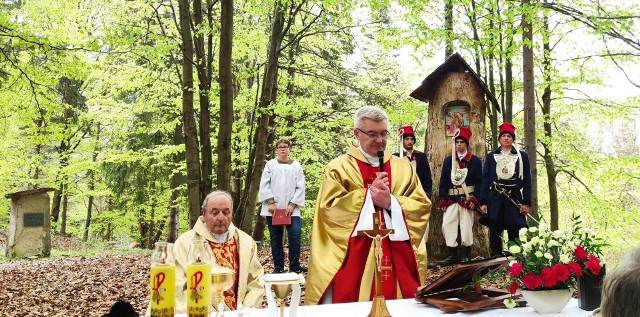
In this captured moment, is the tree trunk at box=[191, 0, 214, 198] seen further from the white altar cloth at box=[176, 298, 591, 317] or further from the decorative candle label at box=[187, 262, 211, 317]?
the decorative candle label at box=[187, 262, 211, 317]

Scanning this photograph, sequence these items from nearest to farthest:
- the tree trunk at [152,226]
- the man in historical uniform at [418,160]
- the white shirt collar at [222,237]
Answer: the white shirt collar at [222,237]
the man in historical uniform at [418,160]
the tree trunk at [152,226]

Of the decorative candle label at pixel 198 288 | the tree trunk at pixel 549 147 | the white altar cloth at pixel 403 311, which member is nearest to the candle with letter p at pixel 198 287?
the decorative candle label at pixel 198 288

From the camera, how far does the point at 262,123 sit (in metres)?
11.6

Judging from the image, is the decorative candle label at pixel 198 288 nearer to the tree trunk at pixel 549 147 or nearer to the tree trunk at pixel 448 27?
the tree trunk at pixel 448 27

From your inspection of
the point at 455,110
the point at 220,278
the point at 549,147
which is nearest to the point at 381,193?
the point at 220,278

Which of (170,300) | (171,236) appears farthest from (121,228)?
(170,300)

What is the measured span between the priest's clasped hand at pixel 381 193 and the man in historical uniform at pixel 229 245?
0.96 metres

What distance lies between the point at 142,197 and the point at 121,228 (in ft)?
13.3

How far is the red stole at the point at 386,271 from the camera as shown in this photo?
3934mm

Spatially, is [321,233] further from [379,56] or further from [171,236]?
[379,56]

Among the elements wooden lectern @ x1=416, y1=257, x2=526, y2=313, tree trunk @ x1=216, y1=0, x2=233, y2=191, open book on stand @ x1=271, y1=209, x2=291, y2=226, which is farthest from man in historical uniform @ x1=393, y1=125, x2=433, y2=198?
wooden lectern @ x1=416, y1=257, x2=526, y2=313

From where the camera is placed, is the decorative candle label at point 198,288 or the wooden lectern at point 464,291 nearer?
the decorative candle label at point 198,288

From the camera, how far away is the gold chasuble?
3939 mm

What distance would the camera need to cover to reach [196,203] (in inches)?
339
